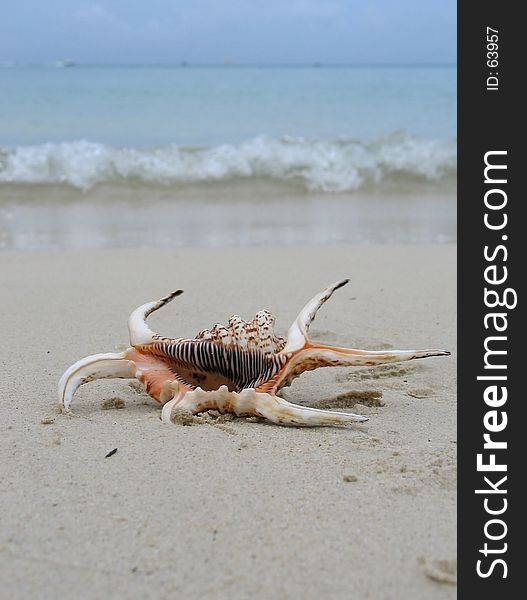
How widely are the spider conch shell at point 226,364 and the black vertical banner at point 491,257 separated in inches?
13.7

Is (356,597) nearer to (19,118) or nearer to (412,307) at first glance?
(412,307)

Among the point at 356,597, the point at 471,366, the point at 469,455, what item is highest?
the point at 471,366

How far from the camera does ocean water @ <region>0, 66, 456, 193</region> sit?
405 inches

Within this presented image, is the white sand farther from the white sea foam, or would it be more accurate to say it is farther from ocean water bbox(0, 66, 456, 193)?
ocean water bbox(0, 66, 456, 193)

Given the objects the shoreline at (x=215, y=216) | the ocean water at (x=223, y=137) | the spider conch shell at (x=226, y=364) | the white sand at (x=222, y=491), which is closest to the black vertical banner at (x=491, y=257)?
the white sand at (x=222, y=491)

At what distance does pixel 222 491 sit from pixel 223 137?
1117 centimetres

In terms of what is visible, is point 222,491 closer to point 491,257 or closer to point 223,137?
point 491,257

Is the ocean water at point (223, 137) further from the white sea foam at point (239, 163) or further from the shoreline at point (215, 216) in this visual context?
the shoreline at point (215, 216)

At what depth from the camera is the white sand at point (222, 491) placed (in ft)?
5.05

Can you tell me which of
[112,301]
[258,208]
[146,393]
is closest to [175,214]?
[258,208]

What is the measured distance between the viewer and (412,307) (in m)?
3.96

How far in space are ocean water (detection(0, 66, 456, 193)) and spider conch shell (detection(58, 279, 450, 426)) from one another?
753 centimetres

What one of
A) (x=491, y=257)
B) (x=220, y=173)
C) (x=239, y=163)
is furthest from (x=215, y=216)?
(x=491, y=257)

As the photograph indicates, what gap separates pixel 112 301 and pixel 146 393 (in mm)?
1594
